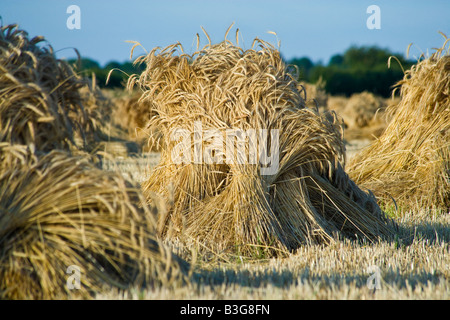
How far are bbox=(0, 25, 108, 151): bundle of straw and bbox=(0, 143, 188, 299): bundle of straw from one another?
0.17m

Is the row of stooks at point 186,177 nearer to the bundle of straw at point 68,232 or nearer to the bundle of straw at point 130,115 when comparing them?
the bundle of straw at point 68,232

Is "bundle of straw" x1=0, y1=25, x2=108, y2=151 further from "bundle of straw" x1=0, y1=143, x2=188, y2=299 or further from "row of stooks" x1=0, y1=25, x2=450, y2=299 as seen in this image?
"bundle of straw" x1=0, y1=143, x2=188, y2=299

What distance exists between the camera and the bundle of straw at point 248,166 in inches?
144

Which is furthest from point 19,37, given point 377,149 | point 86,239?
point 377,149

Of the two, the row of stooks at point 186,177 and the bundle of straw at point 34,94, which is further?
the bundle of straw at point 34,94

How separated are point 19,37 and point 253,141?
5.88 feet

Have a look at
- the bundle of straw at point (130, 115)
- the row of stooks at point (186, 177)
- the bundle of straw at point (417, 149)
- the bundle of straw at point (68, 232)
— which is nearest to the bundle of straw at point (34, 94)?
the row of stooks at point (186, 177)

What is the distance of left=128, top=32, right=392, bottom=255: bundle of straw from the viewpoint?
12.0 ft

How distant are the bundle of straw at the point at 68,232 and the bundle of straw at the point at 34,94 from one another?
0.56 ft

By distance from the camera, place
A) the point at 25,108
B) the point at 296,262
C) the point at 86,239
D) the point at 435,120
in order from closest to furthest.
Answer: the point at 86,239, the point at 25,108, the point at 296,262, the point at 435,120

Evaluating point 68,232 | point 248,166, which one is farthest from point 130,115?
point 68,232

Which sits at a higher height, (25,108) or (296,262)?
(25,108)

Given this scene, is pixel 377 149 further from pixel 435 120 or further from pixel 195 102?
pixel 195 102

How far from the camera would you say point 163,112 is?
419 centimetres
